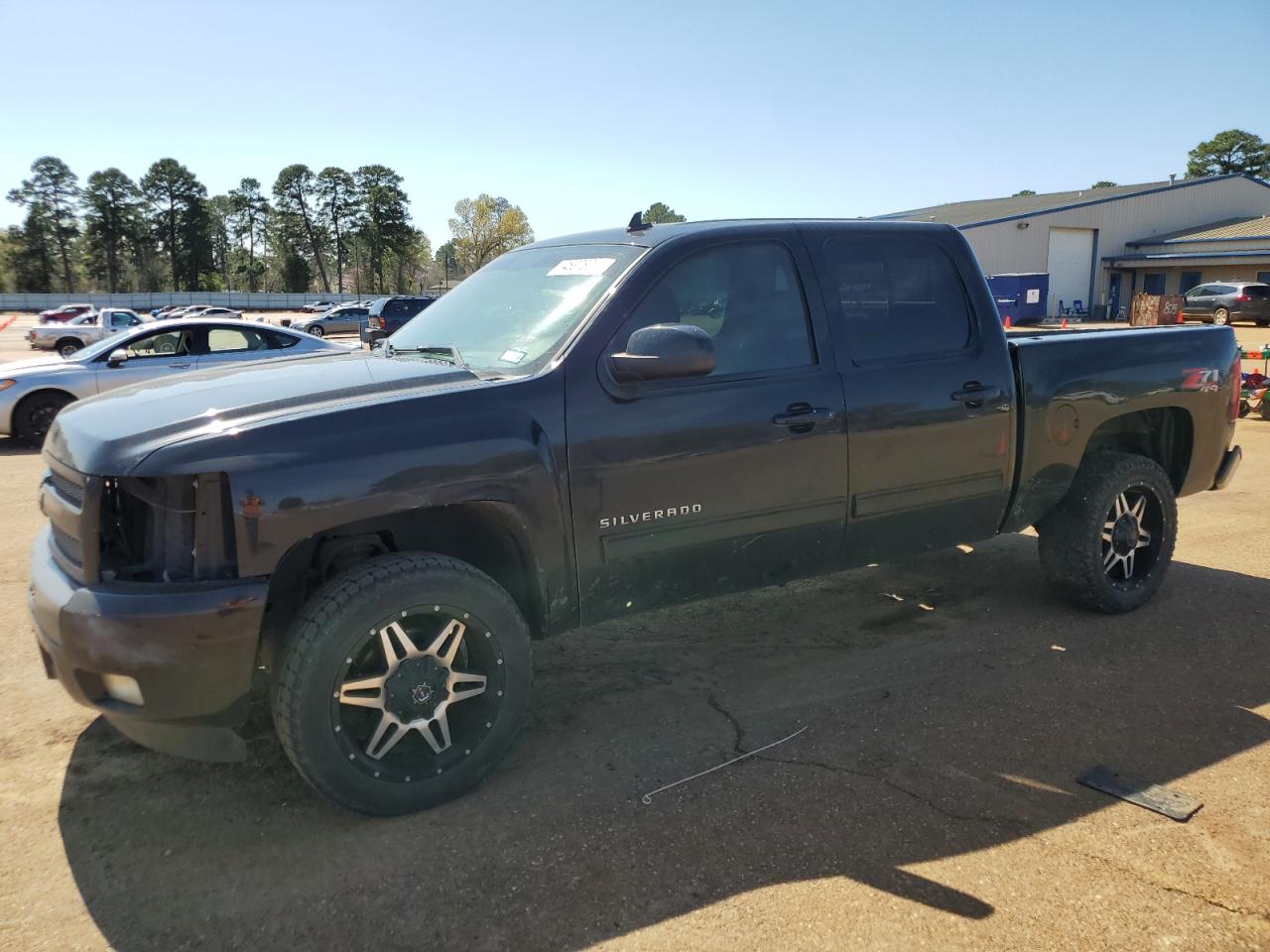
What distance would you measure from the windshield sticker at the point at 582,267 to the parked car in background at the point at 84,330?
87.2 ft

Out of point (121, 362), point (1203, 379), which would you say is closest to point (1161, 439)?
point (1203, 379)

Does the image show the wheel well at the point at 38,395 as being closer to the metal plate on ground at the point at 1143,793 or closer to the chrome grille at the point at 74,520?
the chrome grille at the point at 74,520

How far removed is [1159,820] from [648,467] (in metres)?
2.08

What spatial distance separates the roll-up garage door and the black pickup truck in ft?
154

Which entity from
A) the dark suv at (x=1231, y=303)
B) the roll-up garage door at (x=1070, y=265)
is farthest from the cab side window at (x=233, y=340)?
the roll-up garage door at (x=1070, y=265)

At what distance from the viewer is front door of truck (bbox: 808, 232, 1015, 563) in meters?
3.96

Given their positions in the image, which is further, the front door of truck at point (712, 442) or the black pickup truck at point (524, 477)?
the front door of truck at point (712, 442)

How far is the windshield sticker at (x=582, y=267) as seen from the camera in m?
3.70

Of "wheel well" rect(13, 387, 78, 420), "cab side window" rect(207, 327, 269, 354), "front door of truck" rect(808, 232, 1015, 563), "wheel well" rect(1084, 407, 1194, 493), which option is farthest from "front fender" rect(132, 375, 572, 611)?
"wheel well" rect(13, 387, 78, 420)

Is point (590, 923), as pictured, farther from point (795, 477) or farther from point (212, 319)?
point (212, 319)

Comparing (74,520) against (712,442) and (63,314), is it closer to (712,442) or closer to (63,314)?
(712,442)

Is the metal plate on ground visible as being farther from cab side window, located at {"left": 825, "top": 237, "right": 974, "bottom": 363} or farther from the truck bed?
cab side window, located at {"left": 825, "top": 237, "right": 974, "bottom": 363}

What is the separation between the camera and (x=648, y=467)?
3.40 metres

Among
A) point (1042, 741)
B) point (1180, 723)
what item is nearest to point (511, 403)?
point (1042, 741)
